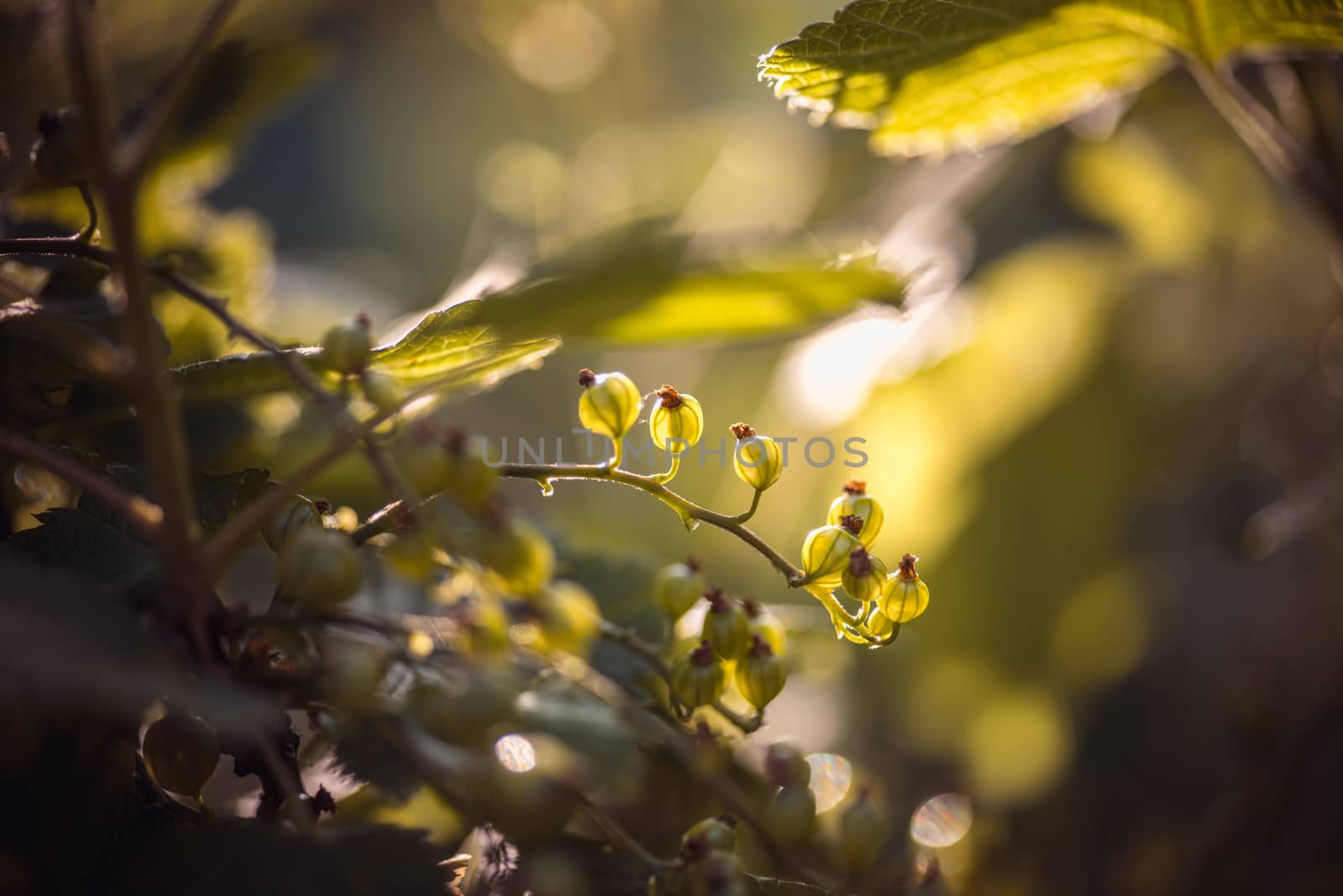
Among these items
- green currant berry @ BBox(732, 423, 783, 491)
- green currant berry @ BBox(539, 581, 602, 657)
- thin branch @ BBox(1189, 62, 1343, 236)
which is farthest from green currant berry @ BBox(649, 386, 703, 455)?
thin branch @ BBox(1189, 62, 1343, 236)

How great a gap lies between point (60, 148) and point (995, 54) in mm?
466

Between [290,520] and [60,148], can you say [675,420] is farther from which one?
[60,148]

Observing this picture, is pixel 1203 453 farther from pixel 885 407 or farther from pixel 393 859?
pixel 393 859

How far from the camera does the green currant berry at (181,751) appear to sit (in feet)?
1.10

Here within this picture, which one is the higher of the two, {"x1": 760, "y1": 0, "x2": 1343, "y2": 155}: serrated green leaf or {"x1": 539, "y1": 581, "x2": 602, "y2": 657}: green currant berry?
{"x1": 760, "y1": 0, "x2": 1343, "y2": 155}: serrated green leaf

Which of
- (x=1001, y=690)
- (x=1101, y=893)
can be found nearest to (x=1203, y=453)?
(x=1001, y=690)

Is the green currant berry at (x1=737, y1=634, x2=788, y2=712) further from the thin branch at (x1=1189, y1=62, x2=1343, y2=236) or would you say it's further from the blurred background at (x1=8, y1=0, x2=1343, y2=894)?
the thin branch at (x1=1189, y1=62, x2=1343, y2=236)

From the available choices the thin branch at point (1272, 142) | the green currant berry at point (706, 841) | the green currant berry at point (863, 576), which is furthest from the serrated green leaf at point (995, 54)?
the green currant berry at point (706, 841)

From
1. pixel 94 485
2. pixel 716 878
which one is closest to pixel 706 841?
pixel 716 878

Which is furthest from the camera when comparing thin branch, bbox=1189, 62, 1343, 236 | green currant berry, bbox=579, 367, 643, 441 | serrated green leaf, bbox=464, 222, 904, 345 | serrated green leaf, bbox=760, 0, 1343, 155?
thin branch, bbox=1189, 62, 1343, 236

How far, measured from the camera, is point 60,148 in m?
0.38

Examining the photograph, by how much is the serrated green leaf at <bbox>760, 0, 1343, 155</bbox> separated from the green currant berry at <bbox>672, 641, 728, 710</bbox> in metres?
0.29

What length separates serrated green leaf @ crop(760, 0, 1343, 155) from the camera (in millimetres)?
476

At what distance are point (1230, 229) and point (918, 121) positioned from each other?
0.61 meters
